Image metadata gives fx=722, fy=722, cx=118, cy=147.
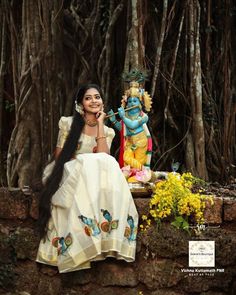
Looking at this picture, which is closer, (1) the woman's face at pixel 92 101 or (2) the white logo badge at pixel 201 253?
(2) the white logo badge at pixel 201 253

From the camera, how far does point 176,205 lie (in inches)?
178

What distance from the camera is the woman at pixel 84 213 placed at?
4215 millimetres

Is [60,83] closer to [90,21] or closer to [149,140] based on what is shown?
[90,21]

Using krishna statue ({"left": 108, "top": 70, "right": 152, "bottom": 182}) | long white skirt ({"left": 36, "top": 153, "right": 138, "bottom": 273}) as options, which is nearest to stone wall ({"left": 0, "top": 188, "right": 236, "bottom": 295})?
long white skirt ({"left": 36, "top": 153, "right": 138, "bottom": 273})

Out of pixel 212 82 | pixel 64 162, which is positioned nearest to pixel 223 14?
pixel 212 82

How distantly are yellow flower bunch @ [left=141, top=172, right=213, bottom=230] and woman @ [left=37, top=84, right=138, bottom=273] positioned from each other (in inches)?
6.0

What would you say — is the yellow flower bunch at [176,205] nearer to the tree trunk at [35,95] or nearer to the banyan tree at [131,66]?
the banyan tree at [131,66]

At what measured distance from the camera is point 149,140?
4.88m

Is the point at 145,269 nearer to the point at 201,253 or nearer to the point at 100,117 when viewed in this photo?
the point at 201,253

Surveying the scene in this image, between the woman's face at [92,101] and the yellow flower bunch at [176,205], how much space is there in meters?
0.70

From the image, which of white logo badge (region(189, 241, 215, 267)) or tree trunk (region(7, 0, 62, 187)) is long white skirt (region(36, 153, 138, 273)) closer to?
white logo badge (region(189, 241, 215, 267))

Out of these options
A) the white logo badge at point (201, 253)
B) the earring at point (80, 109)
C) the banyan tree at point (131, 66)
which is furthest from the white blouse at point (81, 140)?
the banyan tree at point (131, 66)

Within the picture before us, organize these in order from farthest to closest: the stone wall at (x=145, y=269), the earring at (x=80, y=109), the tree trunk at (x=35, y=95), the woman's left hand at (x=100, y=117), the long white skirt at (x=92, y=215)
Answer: the tree trunk at (x=35, y=95) < the earring at (x=80, y=109) < the woman's left hand at (x=100, y=117) < the stone wall at (x=145, y=269) < the long white skirt at (x=92, y=215)

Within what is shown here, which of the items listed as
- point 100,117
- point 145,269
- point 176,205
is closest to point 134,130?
point 100,117
